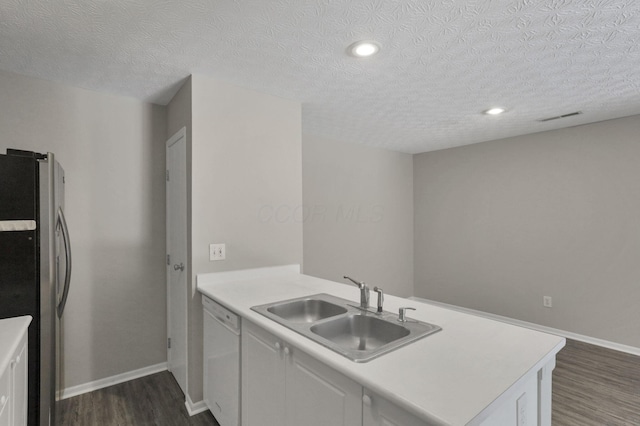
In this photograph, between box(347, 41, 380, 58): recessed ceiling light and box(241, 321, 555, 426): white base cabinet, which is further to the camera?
box(347, 41, 380, 58): recessed ceiling light

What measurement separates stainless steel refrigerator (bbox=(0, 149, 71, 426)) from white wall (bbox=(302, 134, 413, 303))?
2635 millimetres

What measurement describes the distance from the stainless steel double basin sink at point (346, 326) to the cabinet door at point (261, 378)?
129 millimetres

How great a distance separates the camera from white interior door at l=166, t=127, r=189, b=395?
2406mm

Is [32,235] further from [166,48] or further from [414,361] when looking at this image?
[414,361]


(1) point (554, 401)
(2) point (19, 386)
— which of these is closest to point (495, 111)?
(1) point (554, 401)

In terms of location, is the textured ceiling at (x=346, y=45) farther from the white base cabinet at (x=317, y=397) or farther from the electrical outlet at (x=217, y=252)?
the white base cabinet at (x=317, y=397)

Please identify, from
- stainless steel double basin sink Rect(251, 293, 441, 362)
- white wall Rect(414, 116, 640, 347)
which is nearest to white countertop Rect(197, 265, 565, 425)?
stainless steel double basin sink Rect(251, 293, 441, 362)

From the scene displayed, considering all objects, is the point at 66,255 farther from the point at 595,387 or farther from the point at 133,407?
the point at 595,387

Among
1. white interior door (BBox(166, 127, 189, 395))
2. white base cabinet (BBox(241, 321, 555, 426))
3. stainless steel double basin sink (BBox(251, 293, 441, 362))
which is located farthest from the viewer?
white interior door (BBox(166, 127, 189, 395))

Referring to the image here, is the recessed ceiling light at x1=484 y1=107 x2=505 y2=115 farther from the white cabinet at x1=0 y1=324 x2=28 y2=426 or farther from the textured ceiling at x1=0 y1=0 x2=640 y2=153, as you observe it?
the white cabinet at x1=0 y1=324 x2=28 y2=426

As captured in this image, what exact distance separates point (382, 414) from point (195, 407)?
73.3 inches

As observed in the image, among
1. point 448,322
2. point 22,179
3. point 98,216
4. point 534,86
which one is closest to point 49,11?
point 22,179

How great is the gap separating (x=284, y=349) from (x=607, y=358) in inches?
141

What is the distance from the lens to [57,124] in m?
2.41
